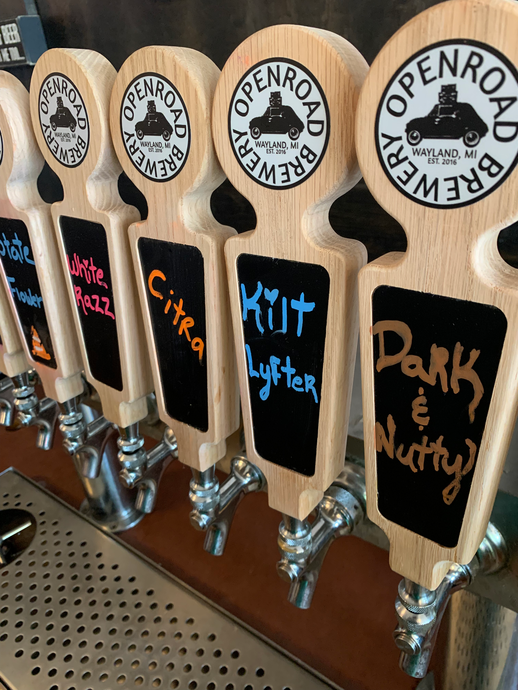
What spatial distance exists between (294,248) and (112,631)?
63 centimetres

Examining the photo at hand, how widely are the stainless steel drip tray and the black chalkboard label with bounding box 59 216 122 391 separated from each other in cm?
35

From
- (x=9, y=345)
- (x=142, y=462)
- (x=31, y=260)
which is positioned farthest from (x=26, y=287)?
(x=142, y=462)

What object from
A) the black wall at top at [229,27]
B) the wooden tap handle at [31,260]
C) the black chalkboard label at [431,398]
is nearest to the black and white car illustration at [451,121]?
the black chalkboard label at [431,398]

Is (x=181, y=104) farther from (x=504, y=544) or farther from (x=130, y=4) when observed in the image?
(x=504, y=544)

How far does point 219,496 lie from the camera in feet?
2.06

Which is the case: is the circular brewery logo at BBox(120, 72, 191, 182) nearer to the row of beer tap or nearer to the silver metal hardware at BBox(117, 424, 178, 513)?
the row of beer tap

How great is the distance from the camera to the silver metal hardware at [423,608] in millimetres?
487

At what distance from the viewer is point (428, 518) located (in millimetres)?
432

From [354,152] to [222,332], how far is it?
0.22 metres

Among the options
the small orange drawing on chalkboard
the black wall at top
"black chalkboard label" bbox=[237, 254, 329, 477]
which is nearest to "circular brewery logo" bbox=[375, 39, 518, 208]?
"black chalkboard label" bbox=[237, 254, 329, 477]

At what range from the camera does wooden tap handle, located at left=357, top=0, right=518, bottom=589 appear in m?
0.29

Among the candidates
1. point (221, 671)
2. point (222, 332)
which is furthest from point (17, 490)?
point (222, 332)

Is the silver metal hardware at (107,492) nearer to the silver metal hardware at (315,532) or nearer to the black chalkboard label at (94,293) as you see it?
the black chalkboard label at (94,293)

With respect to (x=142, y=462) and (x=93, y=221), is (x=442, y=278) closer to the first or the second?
(x=93, y=221)
